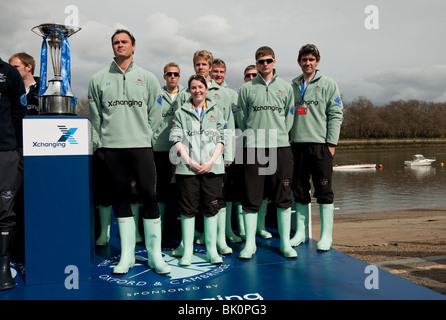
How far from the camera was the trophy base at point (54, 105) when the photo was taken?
355 centimetres

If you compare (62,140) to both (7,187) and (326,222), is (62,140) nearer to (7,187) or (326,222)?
(7,187)

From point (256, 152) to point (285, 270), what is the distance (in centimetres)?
131

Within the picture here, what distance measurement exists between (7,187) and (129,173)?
1.08 meters

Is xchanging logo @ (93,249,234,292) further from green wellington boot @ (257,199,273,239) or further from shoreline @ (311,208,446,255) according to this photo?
shoreline @ (311,208,446,255)

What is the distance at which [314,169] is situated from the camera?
4.57 meters

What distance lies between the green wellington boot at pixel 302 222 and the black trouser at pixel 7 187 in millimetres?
3136

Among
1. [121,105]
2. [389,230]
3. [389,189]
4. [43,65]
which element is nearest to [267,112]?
[121,105]

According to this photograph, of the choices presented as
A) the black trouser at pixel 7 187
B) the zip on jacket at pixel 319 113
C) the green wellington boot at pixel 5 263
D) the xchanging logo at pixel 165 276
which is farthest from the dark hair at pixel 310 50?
the green wellington boot at pixel 5 263

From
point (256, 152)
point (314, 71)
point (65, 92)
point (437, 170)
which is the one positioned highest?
point (314, 71)

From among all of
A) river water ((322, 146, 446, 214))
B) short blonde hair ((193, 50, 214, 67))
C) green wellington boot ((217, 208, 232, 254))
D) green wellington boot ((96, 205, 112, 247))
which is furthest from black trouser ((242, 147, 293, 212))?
river water ((322, 146, 446, 214))

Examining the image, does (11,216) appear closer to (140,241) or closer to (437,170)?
(140,241)

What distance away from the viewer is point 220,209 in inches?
170

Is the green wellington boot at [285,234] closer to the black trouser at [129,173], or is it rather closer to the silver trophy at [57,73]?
the black trouser at [129,173]

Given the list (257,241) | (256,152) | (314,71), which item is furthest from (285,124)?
(257,241)
